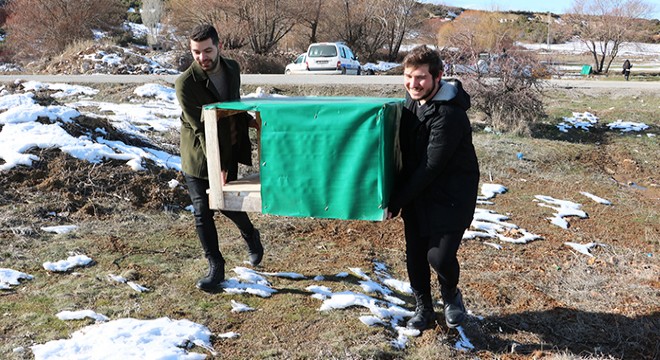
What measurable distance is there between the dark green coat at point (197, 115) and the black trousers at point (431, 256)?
4.12 feet

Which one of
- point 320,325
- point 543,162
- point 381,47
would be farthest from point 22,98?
point 381,47

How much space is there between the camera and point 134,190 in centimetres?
645

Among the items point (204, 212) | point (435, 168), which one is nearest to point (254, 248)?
point (204, 212)

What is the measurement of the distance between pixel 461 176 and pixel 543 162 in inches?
A: 295

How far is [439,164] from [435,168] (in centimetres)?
3

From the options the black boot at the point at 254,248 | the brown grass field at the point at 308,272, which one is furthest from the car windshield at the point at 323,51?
the black boot at the point at 254,248

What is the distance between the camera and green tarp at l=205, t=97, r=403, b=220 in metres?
3.19

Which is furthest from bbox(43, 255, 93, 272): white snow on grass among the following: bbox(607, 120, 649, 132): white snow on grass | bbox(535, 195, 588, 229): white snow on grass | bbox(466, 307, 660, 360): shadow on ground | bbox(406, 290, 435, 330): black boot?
bbox(607, 120, 649, 132): white snow on grass

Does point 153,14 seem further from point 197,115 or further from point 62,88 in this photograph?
point 197,115

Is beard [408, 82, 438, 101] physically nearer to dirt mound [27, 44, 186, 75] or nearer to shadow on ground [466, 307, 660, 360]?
shadow on ground [466, 307, 660, 360]

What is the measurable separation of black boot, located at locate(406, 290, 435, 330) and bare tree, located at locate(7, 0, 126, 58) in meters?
29.9

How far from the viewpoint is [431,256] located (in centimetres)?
A: 343

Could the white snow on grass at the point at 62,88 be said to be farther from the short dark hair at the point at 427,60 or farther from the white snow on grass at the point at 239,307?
the short dark hair at the point at 427,60

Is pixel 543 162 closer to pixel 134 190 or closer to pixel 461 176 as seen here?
pixel 134 190
